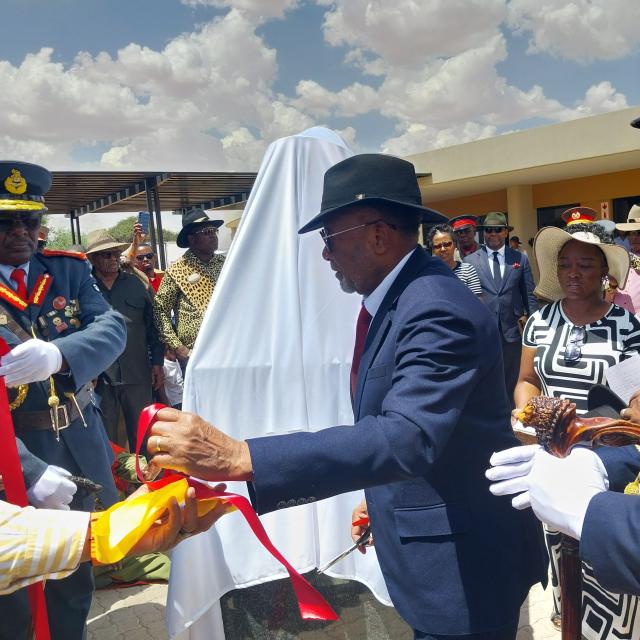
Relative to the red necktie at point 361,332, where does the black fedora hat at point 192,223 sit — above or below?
above

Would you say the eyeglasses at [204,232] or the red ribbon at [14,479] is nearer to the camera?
the red ribbon at [14,479]

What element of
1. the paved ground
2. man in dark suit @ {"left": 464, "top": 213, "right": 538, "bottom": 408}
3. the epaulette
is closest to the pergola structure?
man in dark suit @ {"left": 464, "top": 213, "right": 538, "bottom": 408}

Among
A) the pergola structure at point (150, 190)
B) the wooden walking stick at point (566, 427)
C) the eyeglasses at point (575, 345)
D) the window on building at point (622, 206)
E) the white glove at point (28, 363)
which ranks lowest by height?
the wooden walking stick at point (566, 427)

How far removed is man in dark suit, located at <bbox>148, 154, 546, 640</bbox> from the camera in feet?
5.02

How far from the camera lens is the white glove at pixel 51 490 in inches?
86.7

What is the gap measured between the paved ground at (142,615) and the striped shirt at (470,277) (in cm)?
348

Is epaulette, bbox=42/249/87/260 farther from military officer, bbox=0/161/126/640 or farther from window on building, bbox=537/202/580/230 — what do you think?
window on building, bbox=537/202/580/230

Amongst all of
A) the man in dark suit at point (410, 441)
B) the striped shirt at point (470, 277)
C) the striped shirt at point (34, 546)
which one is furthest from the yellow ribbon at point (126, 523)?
the striped shirt at point (470, 277)

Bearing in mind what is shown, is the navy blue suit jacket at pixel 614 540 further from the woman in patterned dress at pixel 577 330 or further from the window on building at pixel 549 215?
the window on building at pixel 549 215

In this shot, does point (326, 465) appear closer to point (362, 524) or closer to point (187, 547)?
point (362, 524)

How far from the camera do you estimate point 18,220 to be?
2604mm

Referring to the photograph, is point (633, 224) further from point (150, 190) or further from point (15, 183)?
point (150, 190)

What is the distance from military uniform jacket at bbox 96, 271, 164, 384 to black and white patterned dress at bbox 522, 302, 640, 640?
3.61 meters

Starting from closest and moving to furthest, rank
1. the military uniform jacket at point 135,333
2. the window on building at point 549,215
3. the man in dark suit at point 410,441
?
the man in dark suit at point 410,441 → the military uniform jacket at point 135,333 → the window on building at point 549,215
